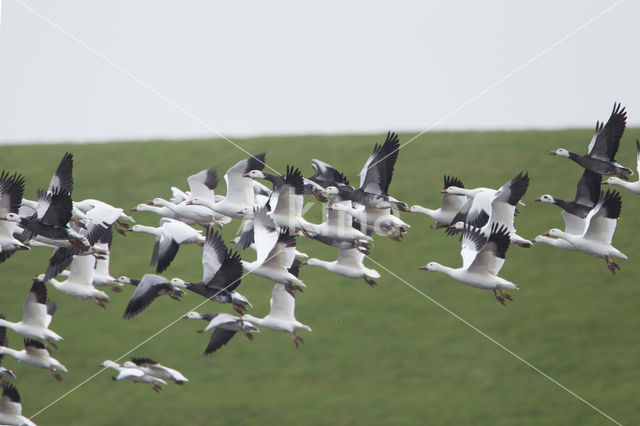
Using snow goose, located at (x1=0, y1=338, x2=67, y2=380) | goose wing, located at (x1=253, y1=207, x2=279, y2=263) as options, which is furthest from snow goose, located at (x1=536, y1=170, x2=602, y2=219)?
snow goose, located at (x1=0, y1=338, x2=67, y2=380)

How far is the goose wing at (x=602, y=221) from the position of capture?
39.0 ft

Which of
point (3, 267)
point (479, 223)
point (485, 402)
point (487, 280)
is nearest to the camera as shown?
point (487, 280)

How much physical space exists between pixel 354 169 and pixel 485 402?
10.8m

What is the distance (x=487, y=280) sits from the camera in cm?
1154

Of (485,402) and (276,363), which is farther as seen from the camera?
(276,363)

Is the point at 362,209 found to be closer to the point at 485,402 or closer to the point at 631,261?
the point at 485,402

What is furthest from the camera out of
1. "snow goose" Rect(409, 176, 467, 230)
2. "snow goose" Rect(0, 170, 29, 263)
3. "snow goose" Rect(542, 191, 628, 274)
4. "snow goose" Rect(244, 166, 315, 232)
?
"snow goose" Rect(409, 176, 467, 230)

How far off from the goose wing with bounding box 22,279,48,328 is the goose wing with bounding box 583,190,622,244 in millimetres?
8099

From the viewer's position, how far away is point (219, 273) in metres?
11.1

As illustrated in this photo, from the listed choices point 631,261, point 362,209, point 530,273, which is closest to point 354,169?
point 530,273

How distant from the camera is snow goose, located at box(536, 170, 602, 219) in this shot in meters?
12.5

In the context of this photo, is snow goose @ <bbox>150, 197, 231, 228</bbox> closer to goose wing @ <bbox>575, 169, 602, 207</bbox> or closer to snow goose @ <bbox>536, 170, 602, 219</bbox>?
snow goose @ <bbox>536, 170, 602, 219</bbox>

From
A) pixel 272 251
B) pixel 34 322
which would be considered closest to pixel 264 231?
pixel 272 251

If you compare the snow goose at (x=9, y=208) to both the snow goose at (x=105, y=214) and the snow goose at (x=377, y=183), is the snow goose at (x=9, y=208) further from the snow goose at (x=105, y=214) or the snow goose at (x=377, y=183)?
the snow goose at (x=377, y=183)
